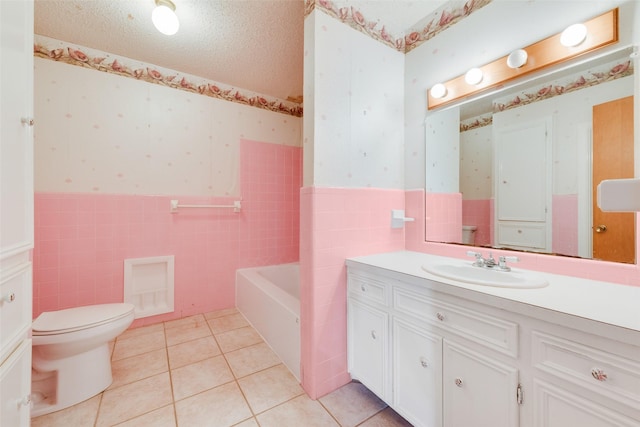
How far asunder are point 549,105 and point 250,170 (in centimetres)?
240

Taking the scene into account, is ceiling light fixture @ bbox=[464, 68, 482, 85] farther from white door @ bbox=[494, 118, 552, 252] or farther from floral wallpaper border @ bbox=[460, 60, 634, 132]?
white door @ bbox=[494, 118, 552, 252]

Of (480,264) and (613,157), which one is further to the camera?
(480,264)

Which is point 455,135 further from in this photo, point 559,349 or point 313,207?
Answer: point 559,349

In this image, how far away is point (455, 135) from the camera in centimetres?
158

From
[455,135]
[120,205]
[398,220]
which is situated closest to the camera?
[455,135]

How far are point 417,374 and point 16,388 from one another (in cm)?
150

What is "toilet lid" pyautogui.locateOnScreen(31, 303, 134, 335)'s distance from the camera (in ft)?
4.45

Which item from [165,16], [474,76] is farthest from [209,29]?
[474,76]

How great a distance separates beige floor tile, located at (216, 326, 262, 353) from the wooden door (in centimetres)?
216

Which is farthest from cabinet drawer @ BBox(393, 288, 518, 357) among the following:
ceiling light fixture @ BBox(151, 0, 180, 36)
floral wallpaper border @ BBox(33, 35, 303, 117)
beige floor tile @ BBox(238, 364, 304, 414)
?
floral wallpaper border @ BBox(33, 35, 303, 117)

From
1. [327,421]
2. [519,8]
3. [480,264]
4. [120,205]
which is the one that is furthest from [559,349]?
[120,205]

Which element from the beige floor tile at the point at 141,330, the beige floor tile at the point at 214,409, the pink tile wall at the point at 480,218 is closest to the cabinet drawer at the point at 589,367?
the pink tile wall at the point at 480,218

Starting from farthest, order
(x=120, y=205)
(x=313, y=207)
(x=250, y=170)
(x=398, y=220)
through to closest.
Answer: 1. (x=250, y=170)
2. (x=120, y=205)
3. (x=398, y=220)
4. (x=313, y=207)

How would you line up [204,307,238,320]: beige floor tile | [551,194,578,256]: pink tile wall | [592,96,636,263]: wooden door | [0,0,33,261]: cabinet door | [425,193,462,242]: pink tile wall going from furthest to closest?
1. [204,307,238,320]: beige floor tile
2. [425,193,462,242]: pink tile wall
3. [551,194,578,256]: pink tile wall
4. [592,96,636,263]: wooden door
5. [0,0,33,261]: cabinet door
